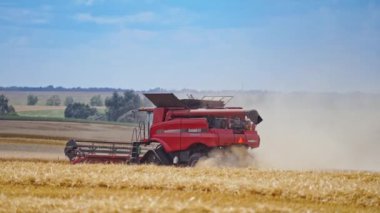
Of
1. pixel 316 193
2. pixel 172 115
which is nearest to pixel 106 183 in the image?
pixel 316 193

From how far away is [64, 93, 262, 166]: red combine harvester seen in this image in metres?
23.8

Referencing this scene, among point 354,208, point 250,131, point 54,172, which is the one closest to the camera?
point 354,208

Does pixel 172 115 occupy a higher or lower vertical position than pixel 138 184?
higher

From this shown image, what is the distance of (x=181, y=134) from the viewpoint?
79.6 feet

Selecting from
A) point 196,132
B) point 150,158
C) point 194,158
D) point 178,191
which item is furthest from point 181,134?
point 178,191

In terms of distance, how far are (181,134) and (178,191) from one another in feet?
28.5

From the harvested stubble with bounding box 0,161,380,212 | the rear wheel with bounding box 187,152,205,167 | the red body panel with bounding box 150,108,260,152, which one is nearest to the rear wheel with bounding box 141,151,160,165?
the red body panel with bounding box 150,108,260,152

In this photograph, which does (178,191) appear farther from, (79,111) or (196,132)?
(79,111)

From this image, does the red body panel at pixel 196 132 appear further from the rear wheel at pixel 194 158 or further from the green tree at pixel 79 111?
the green tree at pixel 79 111

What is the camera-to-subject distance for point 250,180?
1669 cm

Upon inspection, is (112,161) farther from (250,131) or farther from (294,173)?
(294,173)

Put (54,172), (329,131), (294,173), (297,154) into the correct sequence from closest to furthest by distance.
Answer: (54,172)
(294,173)
(297,154)
(329,131)

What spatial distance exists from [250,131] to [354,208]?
1074cm

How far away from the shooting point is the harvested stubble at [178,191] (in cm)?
1220
